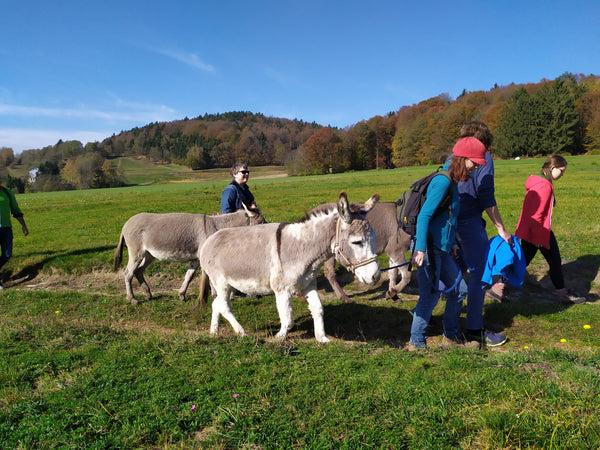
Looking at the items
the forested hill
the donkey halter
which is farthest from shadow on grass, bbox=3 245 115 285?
the forested hill

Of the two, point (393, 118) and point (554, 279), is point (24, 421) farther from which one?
point (393, 118)

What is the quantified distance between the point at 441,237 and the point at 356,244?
1094 mm

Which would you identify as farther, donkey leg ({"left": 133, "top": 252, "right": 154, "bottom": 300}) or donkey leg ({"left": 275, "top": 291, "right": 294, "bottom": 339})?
donkey leg ({"left": 133, "top": 252, "right": 154, "bottom": 300})

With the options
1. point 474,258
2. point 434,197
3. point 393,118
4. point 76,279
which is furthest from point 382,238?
point 393,118

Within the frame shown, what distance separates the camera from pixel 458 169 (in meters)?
4.41

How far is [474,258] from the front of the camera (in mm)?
5145

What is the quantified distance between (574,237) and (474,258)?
7.53m

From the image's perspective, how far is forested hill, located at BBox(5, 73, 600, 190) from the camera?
2606 inches

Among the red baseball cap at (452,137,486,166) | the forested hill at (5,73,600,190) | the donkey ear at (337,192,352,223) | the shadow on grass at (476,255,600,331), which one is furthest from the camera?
the forested hill at (5,73,600,190)

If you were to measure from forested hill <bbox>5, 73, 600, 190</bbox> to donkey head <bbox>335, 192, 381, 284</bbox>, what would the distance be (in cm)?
7610

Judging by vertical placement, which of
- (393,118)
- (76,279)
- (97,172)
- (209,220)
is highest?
(393,118)

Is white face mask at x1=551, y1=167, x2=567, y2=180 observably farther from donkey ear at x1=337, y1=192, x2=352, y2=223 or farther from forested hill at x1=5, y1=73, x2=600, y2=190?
forested hill at x1=5, y1=73, x2=600, y2=190

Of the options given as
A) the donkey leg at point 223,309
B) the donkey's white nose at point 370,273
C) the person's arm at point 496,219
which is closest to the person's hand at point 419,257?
the donkey's white nose at point 370,273

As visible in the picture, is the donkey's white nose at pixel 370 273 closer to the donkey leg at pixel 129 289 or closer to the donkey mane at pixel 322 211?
the donkey mane at pixel 322 211
